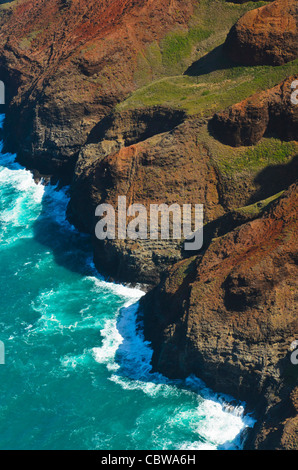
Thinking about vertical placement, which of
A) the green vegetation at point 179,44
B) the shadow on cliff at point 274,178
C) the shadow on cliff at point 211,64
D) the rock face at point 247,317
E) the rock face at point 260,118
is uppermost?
the green vegetation at point 179,44

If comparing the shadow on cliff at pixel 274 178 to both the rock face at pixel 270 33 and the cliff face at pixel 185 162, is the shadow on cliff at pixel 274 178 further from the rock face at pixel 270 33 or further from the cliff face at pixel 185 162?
the rock face at pixel 270 33

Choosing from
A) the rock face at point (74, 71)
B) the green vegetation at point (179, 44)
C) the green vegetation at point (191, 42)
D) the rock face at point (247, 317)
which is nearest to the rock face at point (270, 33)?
the green vegetation at point (191, 42)

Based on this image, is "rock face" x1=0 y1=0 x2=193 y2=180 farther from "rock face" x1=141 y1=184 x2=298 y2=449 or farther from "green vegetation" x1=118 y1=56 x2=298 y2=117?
"rock face" x1=141 y1=184 x2=298 y2=449

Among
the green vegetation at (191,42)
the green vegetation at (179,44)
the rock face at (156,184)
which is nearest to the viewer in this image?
the rock face at (156,184)

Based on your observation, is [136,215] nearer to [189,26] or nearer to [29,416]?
[29,416]

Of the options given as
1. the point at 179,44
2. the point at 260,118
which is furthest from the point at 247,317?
the point at 179,44
